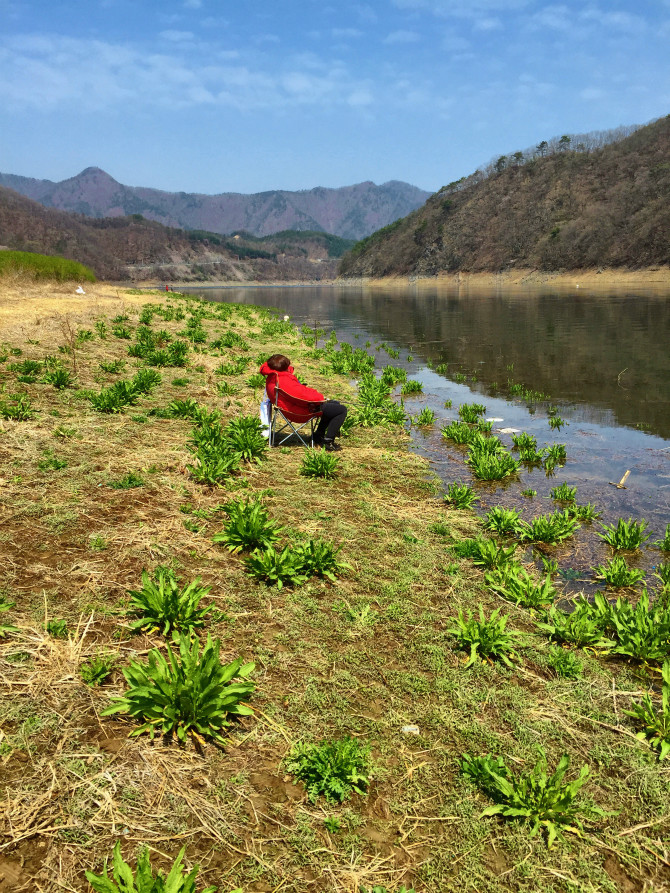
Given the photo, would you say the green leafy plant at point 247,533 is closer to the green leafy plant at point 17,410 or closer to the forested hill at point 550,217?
the green leafy plant at point 17,410

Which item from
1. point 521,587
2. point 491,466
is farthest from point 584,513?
point 521,587

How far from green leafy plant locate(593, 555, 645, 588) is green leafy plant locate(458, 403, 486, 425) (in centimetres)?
Answer: 635

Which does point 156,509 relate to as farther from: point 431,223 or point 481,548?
point 431,223

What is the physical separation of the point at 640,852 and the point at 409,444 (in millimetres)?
7651

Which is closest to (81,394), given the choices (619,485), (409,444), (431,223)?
(409,444)

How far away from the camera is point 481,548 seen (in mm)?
5422

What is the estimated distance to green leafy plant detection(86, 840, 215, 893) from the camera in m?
2.09

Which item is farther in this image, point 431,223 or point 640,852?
point 431,223

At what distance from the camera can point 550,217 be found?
115188 millimetres

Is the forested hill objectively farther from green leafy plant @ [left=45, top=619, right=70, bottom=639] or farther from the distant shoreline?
green leafy plant @ [left=45, top=619, right=70, bottom=639]

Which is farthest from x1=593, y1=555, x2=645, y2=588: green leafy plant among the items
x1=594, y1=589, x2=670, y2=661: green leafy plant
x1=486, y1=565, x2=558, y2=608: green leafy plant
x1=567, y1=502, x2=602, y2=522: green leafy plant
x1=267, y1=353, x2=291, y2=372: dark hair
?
x1=267, y1=353, x2=291, y2=372: dark hair

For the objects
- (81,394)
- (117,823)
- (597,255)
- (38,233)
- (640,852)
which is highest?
(38,233)

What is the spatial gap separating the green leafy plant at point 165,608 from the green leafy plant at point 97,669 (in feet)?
1.15

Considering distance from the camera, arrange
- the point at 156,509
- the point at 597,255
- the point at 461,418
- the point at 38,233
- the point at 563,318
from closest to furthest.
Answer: the point at 156,509 < the point at 461,418 < the point at 563,318 < the point at 597,255 < the point at 38,233
